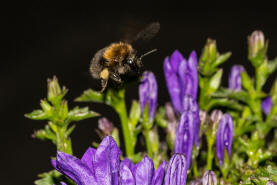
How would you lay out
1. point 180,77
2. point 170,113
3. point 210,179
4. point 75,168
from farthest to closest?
point 170,113, point 180,77, point 210,179, point 75,168

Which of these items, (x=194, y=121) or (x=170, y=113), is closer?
(x=194, y=121)

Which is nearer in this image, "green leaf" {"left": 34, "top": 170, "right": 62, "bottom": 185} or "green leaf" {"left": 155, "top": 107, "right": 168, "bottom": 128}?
"green leaf" {"left": 34, "top": 170, "right": 62, "bottom": 185}

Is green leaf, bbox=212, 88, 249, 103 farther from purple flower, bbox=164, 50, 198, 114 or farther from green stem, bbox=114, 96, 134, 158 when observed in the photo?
green stem, bbox=114, 96, 134, 158

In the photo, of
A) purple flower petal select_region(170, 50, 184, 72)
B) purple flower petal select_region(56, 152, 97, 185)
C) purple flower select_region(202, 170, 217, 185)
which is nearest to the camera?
purple flower petal select_region(56, 152, 97, 185)

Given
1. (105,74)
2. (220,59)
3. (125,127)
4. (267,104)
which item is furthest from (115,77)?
(267,104)

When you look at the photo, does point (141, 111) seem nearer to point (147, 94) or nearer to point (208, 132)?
point (147, 94)

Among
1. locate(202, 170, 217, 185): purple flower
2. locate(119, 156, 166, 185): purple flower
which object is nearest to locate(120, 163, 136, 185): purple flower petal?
locate(119, 156, 166, 185): purple flower

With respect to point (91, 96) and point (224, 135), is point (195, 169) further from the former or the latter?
point (91, 96)
